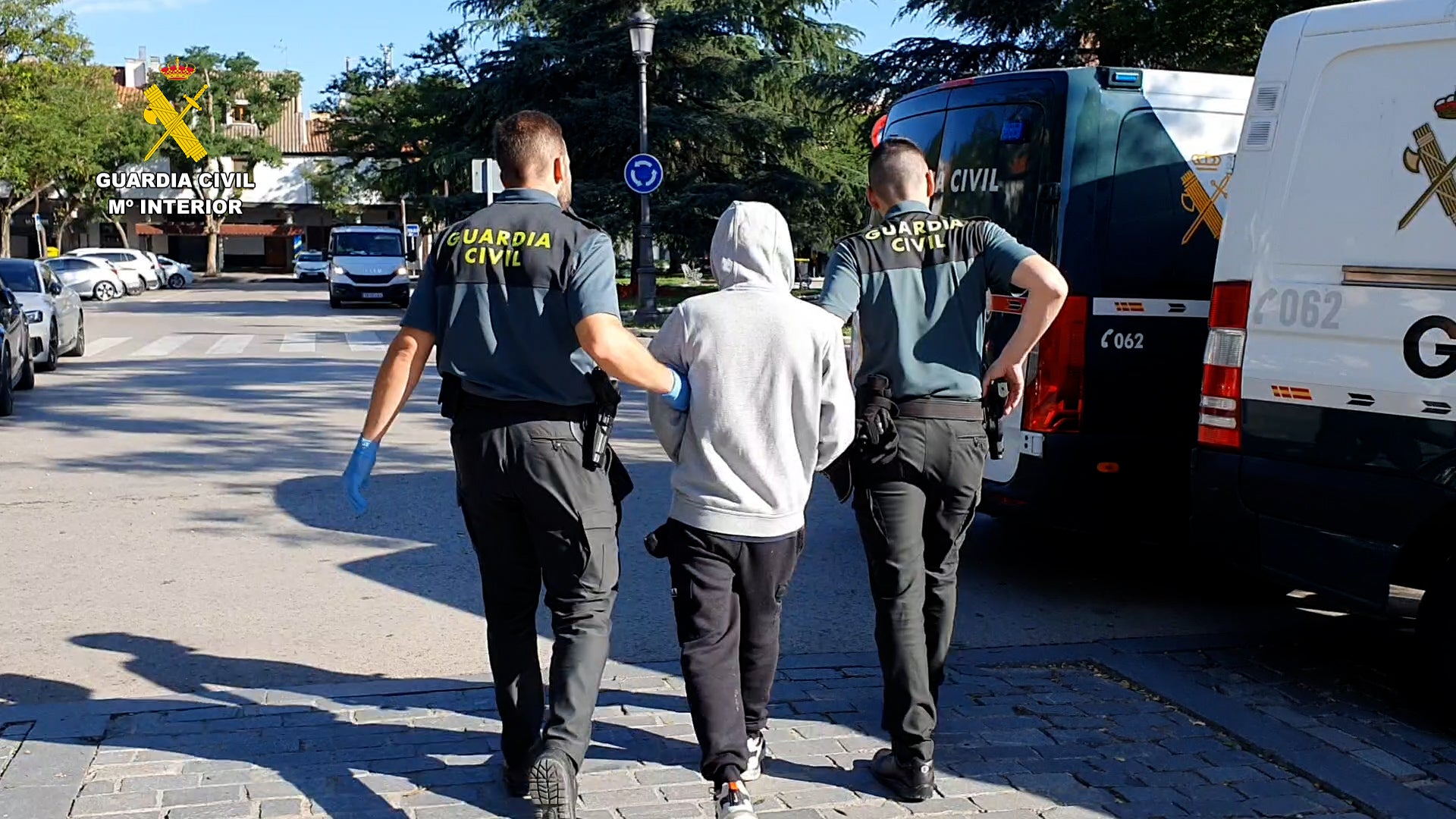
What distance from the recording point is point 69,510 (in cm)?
849

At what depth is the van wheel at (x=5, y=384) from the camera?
1267 centimetres

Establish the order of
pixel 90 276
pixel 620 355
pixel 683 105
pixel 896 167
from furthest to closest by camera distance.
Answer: pixel 90 276
pixel 683 105
pixel 896 167
pixel 620 355

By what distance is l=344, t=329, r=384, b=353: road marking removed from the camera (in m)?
20.9

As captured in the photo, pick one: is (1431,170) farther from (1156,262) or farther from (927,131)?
(927,131)

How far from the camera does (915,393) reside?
4.28 metres

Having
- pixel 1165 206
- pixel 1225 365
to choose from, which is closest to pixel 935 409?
pixel 1225 365

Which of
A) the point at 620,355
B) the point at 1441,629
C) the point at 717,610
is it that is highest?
the point at 620,355

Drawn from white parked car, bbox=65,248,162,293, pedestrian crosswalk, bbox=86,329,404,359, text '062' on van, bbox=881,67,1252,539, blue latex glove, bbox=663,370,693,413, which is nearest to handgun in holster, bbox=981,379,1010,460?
blue latex glove, bbox=663,370,693,413

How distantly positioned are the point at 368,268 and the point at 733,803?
105 feet

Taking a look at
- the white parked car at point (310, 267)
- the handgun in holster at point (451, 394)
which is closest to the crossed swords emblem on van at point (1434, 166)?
the handgun in holster at point (451, 394)

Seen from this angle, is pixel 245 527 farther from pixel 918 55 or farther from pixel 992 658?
pixel 918 55

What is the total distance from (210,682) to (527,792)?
194cm

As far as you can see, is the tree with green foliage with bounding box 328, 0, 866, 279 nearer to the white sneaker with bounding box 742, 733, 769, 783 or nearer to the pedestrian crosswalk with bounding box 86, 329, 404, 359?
the pedestrian crosswalk with bounding box 86, 329, 404, 359

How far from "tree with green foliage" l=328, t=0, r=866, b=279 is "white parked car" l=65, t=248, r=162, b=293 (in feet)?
57.7
